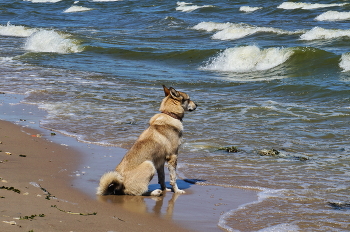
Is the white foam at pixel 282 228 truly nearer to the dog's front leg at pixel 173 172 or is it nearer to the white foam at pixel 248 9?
the dog's front leg at pixel 173 172

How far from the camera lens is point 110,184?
5.82 metres

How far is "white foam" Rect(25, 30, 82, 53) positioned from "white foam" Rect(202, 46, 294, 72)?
8028 mm

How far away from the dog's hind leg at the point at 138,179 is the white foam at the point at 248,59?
14.3m

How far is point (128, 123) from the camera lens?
10.4 metres

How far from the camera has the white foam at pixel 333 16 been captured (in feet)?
102

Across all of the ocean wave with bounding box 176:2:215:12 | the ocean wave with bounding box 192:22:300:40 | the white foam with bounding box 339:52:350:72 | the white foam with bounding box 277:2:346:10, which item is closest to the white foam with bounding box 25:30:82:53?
the ocean wave with bounding box 192:22:300:40

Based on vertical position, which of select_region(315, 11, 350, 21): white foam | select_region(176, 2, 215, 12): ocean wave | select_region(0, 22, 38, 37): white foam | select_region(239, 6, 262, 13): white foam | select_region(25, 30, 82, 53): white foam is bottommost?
select_region(25, 30, 82, 53): white foam

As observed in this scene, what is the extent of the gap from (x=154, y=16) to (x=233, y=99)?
26.2 metres

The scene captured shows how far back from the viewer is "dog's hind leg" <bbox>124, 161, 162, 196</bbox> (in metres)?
5.97

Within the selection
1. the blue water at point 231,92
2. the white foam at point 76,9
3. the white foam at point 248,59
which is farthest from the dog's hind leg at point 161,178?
the white foam at point 76,9

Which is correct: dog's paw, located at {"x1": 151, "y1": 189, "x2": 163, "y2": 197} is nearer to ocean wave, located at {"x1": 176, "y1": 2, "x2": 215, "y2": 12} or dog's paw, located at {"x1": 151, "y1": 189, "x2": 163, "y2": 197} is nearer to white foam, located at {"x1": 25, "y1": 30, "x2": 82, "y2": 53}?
white foam, located at {"x1": 25, "y1": 30, "x2": 82, "y2": 53}

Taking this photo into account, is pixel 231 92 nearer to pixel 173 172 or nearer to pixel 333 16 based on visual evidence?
pixel 173 172

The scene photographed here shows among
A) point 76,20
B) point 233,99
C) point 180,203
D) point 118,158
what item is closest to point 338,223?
point 180,203

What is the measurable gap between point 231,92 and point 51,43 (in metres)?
15.1
